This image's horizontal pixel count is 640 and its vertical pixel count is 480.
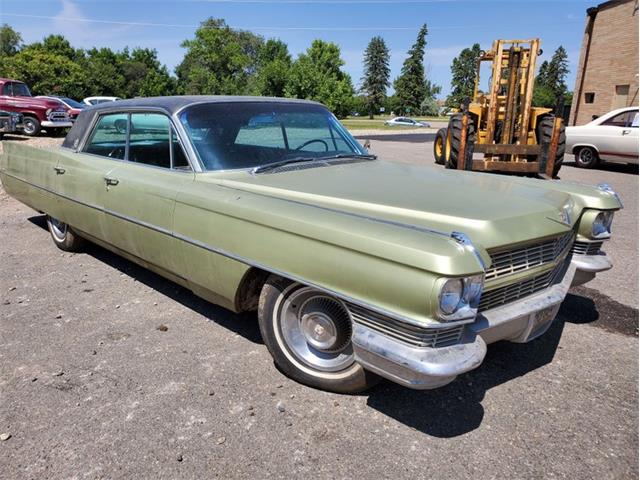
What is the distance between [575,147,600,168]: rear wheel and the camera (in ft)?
39.0

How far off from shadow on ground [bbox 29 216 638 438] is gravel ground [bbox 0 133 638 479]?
1 centimetres

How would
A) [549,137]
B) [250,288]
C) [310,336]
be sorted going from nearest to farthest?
[310,336] < [250,288] < [549,137]

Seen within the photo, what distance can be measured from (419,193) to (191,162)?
146 centimetres

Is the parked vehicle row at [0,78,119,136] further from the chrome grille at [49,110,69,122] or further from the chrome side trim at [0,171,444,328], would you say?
the chrome side trim at [0,171,444,328]

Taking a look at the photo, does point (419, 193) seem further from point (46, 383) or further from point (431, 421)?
point (46, 383)

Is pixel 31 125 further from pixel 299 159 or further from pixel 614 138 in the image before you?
pixel 614 138

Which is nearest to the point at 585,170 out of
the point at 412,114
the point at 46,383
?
the point at 46,383

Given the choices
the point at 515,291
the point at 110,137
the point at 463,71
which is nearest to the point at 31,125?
the point at 110,137

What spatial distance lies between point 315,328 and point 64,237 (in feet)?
11.1

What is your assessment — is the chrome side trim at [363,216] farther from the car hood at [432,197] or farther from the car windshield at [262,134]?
the car windshield at [262,134]

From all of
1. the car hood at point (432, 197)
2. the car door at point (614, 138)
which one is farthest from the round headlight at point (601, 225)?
the car door at point (614, 138)

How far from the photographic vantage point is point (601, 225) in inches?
127

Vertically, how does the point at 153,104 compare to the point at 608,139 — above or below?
above

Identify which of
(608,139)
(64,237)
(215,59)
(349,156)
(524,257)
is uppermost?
(215,59)
